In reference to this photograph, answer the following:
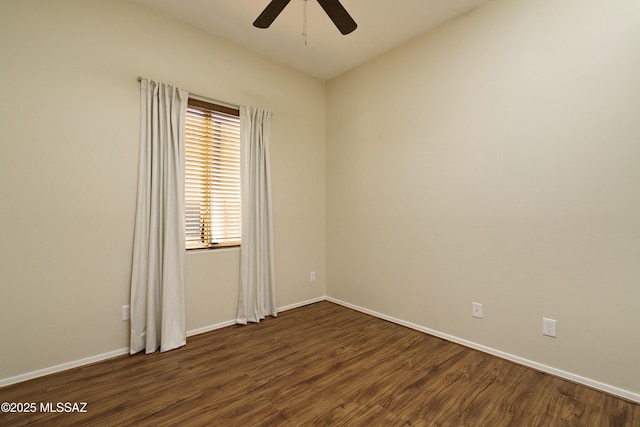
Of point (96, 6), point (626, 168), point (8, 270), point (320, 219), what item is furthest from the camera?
point (320, 219)

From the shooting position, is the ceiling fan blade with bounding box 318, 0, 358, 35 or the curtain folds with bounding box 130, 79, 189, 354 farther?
the curtain folds with bounding box 130, 79, 189, 354

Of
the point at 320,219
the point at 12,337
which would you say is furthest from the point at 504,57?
the point at 12,337

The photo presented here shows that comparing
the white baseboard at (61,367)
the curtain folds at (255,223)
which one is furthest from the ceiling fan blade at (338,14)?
the white baseboard at (61,367)

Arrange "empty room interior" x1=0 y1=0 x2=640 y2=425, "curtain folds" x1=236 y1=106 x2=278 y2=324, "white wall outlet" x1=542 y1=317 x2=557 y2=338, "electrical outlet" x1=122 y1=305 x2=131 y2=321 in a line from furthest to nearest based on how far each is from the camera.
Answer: "curtain folds" x1=236 y1=106 x2=278 y2=324 → "electrical outlet" x1=122 y1=305 x2=131 y2=321 → "white wall outlet" x1=542 y1=317 x2=557 y2=338 → "empty room interior" x1=0 y1=0 x2=640 y2=425

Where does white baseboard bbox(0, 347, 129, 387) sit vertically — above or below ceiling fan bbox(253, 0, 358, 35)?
below

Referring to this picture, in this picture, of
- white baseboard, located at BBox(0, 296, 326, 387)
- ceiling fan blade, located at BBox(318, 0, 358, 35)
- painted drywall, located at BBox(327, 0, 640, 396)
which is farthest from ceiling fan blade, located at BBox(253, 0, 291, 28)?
white baseboard, located at BBox(0, 296, 326, 387)

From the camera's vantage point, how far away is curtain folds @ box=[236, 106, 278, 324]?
10.1ft

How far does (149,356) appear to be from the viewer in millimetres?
2389

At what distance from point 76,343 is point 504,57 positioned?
3997 millimetres

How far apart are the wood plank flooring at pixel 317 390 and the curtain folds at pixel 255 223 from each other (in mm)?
540

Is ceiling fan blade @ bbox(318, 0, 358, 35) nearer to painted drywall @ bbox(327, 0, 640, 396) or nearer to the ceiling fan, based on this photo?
the ceiling fan

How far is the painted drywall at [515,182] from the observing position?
1.88m

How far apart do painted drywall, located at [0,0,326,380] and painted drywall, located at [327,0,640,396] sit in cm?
190

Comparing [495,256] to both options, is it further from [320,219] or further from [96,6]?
[96,6]
